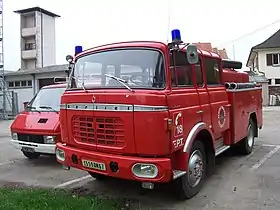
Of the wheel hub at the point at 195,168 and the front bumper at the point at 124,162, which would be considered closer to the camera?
the front bumper at the point at 124,162

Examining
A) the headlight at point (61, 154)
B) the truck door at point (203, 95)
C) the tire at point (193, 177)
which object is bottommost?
the tire at point (193, 177)

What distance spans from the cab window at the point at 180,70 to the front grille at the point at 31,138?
3672mm

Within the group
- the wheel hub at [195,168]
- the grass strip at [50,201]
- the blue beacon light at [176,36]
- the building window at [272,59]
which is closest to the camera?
the grass strip at [50,201]

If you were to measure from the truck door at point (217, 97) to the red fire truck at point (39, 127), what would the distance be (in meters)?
3.27

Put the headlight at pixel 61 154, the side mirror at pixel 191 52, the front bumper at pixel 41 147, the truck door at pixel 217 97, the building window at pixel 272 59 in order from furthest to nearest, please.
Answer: the building window at pixel 272 59 → the front bumper at pixel 41 147 → the truck door at pixel 217 97 → the headlight at pixel 61 154 → the side mirror at pixel 191 52

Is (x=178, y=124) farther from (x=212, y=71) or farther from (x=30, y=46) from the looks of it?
(x=30, y=46)

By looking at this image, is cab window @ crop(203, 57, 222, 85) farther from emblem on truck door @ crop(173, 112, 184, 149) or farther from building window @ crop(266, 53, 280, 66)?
building window @ crop(266, 53, 280, 66)

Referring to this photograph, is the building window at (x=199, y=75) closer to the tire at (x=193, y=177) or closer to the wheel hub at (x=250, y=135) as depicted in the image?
the tire at (x=193, y=177)

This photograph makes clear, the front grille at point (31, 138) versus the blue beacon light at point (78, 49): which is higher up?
the blue beacon light at point (78, 49)

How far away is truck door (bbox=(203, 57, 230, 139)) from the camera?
6.20 meters

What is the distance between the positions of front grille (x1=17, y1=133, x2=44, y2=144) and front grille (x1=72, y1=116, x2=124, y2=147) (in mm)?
2497

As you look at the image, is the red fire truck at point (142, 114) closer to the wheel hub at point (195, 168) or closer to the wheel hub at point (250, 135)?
the wheel hub at point (195, 168)

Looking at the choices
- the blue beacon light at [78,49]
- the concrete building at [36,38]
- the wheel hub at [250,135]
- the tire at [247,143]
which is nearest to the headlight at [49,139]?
the blue beacon light at [78,49]

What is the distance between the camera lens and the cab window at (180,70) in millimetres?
5035
